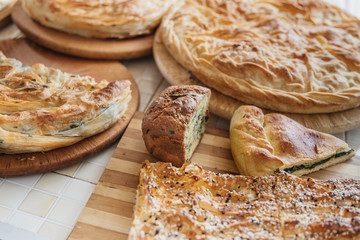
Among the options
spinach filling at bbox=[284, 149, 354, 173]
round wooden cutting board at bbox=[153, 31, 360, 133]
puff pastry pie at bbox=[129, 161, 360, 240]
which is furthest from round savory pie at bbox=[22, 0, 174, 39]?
spinach filling at bbox=[284, 149, 354, 173]

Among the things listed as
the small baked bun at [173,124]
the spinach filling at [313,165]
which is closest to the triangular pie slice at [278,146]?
the spinach filling at [313,165]

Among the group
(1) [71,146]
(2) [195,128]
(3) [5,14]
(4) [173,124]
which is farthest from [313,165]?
(3) [5,14]

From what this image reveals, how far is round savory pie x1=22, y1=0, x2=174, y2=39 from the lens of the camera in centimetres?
422

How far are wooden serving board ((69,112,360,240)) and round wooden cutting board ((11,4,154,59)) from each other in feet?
3.52

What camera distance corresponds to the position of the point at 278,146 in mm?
3041

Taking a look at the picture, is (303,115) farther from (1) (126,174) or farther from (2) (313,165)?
(1) (126,174)

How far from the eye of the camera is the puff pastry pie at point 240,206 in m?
2.39

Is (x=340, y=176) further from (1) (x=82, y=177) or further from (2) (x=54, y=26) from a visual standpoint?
(2) (x=54, y=26)

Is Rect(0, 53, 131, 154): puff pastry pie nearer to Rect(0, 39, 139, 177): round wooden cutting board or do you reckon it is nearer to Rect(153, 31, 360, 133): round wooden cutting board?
Rect(0, 39, 139, 177): round wooden cutting board

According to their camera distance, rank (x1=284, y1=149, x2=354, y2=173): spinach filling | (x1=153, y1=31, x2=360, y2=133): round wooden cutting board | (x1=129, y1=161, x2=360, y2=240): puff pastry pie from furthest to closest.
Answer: (x1=153, y1=31, x2=360, y2=133): round wooden cutting board < (x1=284, y1=149, x2=354, y2=173): spinach filling < (x1=129, y1=161, x2=360, y2=240): puff pastry pie

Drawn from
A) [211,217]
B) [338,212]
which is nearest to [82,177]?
[211,217]

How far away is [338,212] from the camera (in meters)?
2.55

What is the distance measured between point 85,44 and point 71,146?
162 centimetres

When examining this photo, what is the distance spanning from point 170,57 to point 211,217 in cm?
221
